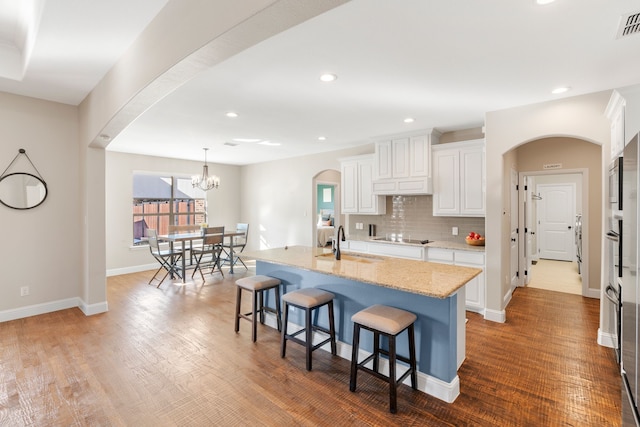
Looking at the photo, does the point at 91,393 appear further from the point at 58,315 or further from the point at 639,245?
the point at 639,245

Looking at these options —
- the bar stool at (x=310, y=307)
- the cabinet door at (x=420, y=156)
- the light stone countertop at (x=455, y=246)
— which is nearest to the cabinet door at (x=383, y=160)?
the cabinet door at (x=420, y=156)

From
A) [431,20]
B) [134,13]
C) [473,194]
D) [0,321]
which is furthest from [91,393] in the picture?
[473,194]

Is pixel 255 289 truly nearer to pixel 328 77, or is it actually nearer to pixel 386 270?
pixel 386 270

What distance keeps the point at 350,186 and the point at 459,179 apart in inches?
77.7

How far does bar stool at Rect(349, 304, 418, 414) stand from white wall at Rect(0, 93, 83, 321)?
4.13 meters

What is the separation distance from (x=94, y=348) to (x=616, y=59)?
5434mm

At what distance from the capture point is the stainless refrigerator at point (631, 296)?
1239 mm

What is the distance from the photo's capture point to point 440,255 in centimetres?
432

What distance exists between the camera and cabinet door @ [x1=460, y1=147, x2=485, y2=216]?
4.18 meters

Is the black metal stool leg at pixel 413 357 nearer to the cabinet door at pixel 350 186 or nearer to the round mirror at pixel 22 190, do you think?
the cabinet door at pixel 350 186

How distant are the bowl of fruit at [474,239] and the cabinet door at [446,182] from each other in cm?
38

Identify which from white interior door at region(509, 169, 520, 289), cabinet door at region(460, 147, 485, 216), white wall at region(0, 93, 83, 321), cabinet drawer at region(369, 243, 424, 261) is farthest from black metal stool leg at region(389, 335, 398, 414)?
white wall at region(0, 93, 83, 321)

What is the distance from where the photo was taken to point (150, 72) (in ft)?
7.21

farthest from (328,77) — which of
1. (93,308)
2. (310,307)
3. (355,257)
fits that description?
(93,308)
